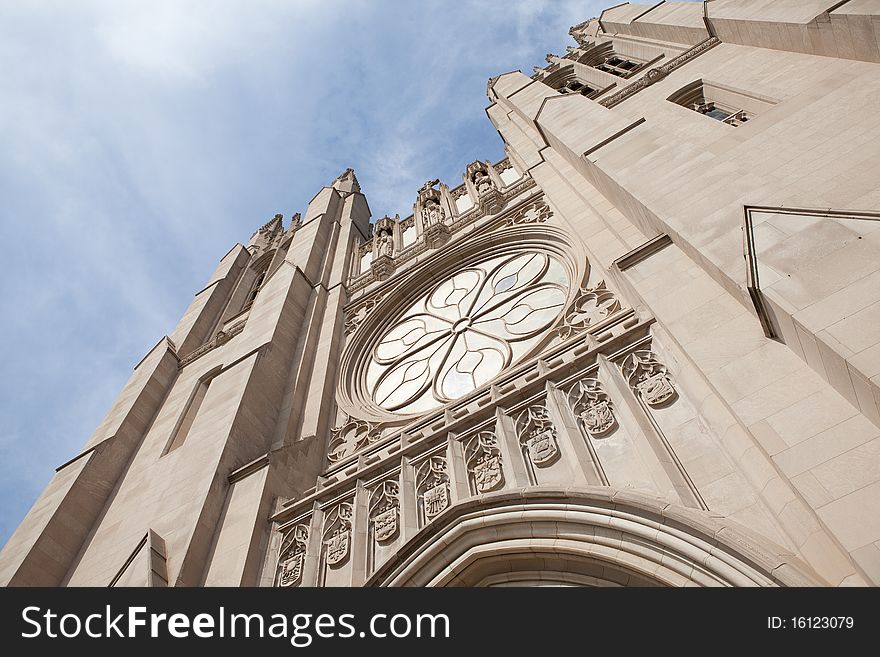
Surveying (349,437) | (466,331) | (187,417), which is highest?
(187,417)

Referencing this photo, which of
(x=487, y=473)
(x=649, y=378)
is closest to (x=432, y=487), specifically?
(x=487, y=473)

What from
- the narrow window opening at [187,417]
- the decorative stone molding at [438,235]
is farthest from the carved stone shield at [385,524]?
the decorative stone molding at [438,235]

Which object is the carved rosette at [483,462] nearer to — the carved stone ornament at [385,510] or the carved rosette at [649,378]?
the carved stone ornament at [385,510]

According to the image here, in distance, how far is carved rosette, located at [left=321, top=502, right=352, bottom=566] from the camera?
6.98 m

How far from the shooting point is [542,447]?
21.3 ft

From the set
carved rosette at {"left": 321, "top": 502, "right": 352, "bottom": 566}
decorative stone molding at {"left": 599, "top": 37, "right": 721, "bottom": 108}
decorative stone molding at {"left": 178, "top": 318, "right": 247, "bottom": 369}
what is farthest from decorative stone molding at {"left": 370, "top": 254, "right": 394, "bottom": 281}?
carved rosette at {"left": 321, "top": 502, "right": 352, "bottom": 566}

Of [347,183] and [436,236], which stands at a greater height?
[347,183]

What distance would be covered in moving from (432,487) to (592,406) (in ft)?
6.55

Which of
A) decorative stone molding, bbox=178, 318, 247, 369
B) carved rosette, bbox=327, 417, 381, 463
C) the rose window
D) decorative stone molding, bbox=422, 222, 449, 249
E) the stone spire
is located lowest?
carved rosette, bbox=327, 417, 381, 463

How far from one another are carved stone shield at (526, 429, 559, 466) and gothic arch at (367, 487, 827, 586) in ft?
1.80

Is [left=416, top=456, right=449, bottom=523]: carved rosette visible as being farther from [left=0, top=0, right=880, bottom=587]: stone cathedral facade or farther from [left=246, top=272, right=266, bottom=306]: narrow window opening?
[left=246, top=272, right=266, bottom=306]: narrow window opening

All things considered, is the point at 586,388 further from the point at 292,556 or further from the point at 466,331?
the point at 466,331
